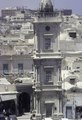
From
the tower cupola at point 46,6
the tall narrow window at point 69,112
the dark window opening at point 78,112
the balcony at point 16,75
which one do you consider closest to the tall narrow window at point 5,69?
the balcony at point 16,75

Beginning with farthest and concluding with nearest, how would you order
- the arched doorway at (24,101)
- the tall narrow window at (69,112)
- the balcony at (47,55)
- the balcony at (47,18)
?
the arched doorway at (24,101), the balcony at (47,55), the balcony at (47,18), the tall narrow window at (69,112)

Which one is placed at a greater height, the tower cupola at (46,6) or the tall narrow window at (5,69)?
the tower cupola at (46,6)

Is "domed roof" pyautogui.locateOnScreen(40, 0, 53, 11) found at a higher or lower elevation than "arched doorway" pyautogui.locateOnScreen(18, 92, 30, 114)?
higher

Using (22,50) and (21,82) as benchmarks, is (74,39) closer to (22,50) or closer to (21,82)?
(22,50)

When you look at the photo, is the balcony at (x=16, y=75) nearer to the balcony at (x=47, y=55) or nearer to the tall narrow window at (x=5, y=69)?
the tall narrow window at (x=5, y=69)


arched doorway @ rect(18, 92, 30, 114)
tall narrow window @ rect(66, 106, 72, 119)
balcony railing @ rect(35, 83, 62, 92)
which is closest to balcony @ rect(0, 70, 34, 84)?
arched doorway @ rect(18, 92, 30, 114)

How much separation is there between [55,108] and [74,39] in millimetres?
26682

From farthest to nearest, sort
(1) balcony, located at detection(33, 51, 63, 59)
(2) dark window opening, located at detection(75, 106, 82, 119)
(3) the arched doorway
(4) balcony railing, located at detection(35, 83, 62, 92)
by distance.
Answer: (3) the arched doorway, (4) balcony railing, located at detection(35, 83, 62, 92), (1) balcony, located at detection(33, 51, 63, 59), (2) dark window opening, located at detection(75, 106, 82, 119)

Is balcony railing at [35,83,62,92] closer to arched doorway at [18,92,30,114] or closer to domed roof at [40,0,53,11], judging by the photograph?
arched doorway at [18,92,30,114]

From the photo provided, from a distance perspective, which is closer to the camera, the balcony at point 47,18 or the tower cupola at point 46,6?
the balcony at point 47,18

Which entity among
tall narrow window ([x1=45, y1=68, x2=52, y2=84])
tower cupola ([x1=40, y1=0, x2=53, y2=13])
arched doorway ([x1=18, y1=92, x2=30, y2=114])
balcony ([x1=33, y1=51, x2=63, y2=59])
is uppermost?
tower cupola ([x1=40, y1=0, x2=53, y2=13])

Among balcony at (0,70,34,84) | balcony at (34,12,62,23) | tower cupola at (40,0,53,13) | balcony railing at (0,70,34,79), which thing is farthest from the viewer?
balcony railing at (0,70,34,79)

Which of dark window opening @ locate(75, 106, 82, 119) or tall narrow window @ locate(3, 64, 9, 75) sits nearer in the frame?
dark window opening @ locate(75, 106, 82, 119)

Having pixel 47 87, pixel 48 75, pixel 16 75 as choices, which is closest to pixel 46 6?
pixel 48 75
